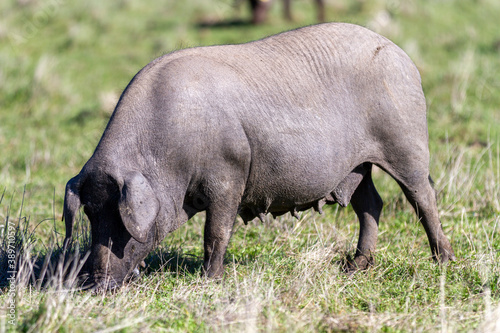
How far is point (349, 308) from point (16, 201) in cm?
386

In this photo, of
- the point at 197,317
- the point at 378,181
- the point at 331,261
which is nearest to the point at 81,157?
the point at 378,181

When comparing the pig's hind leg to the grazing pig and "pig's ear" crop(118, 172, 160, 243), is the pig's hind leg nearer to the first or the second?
the grazing pig

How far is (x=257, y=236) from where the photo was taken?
5.48m

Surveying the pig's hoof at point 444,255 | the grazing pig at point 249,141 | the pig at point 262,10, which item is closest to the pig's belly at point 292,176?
the grazing pig at point 249,141

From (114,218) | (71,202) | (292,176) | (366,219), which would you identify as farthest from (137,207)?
(366,219)

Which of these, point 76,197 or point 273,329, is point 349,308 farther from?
point 76,197

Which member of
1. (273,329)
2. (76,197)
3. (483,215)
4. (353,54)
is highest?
(353,54)

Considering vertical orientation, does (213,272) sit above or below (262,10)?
below

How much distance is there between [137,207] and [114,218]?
0.26 meters

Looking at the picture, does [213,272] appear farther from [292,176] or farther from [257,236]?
[257,236]

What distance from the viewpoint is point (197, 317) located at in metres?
3.64

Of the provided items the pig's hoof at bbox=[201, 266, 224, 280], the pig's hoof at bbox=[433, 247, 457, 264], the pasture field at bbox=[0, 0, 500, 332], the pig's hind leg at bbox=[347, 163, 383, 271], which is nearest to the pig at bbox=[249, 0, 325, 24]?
the pasture field at bbox=[0, 0, 500, 332]

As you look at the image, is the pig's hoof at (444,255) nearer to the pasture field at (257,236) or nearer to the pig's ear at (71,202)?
the pasture field at (257,236)

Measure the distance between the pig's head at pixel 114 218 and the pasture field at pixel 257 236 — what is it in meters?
0.17
